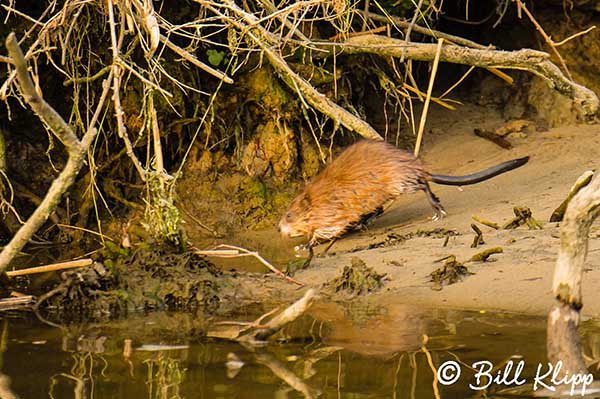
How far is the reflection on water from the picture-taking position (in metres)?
4.32

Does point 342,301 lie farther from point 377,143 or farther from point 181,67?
point 181,67

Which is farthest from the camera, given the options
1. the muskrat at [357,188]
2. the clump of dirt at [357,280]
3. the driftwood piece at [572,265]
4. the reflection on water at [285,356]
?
the muskrat at [357,188]

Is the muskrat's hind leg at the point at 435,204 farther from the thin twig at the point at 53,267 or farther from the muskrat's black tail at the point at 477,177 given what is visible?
the thin twig at the point at 53,267

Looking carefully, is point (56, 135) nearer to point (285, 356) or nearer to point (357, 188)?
point (285, 356)

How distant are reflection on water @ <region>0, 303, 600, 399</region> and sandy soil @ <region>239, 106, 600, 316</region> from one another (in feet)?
1.03

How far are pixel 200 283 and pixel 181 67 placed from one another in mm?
2616

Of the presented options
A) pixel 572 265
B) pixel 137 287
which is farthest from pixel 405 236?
pixel 572 265

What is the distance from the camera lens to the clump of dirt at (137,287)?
6.14 metres

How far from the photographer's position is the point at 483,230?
7.08 metres

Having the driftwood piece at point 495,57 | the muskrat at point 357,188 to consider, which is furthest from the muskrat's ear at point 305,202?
the driftwood piece at point 495,57

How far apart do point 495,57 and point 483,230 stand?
47.9 inches

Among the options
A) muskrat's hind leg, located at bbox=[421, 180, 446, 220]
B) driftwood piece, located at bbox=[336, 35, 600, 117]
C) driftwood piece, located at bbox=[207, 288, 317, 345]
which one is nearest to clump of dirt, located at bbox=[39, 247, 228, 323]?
driftwood piece, located at bbox=[207, 288, 317, 345]

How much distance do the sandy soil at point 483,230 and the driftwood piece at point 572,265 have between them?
1559 millimetres

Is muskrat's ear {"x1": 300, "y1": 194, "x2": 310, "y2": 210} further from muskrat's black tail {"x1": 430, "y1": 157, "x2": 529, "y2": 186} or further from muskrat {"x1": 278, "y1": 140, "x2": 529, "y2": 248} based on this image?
muskrat's black tail {"x1": 430, "y1": 157, "x2": 529, "y2": 186}
